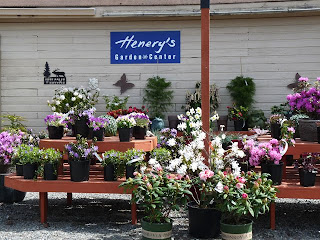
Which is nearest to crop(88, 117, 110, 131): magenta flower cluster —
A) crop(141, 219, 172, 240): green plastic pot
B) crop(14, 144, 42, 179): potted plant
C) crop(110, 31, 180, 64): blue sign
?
crop(14, 144, 42, 179): potted plant

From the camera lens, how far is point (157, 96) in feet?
29.5

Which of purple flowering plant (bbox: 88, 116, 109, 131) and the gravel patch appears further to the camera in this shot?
purple flowering plant (bbox: 88, 116, 109, 131)

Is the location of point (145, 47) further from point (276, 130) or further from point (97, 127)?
point (276, 130)

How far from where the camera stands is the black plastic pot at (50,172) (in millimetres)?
5430

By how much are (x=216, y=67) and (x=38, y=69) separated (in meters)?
3.50

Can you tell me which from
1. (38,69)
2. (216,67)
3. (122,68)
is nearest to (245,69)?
(216,67)

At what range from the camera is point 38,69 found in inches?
368

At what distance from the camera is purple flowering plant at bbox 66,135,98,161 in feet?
17.5

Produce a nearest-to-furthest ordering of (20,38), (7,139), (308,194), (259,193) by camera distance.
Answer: (259,193) < (308,194) < (7,139) < (20,38)

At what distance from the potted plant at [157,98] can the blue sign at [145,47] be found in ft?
1.44

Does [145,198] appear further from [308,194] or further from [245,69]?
[245,69]

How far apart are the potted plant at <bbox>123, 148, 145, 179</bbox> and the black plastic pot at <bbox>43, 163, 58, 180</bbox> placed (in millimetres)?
832

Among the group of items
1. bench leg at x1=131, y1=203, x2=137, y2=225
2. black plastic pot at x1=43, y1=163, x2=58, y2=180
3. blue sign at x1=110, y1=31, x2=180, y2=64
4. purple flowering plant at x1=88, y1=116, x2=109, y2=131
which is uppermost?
blue sign at x1=110, y1=31, x2=180, y2=64

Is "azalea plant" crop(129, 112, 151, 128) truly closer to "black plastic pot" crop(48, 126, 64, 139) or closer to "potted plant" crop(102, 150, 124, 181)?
"potted plant" crop(102, 150, 124, 181)
